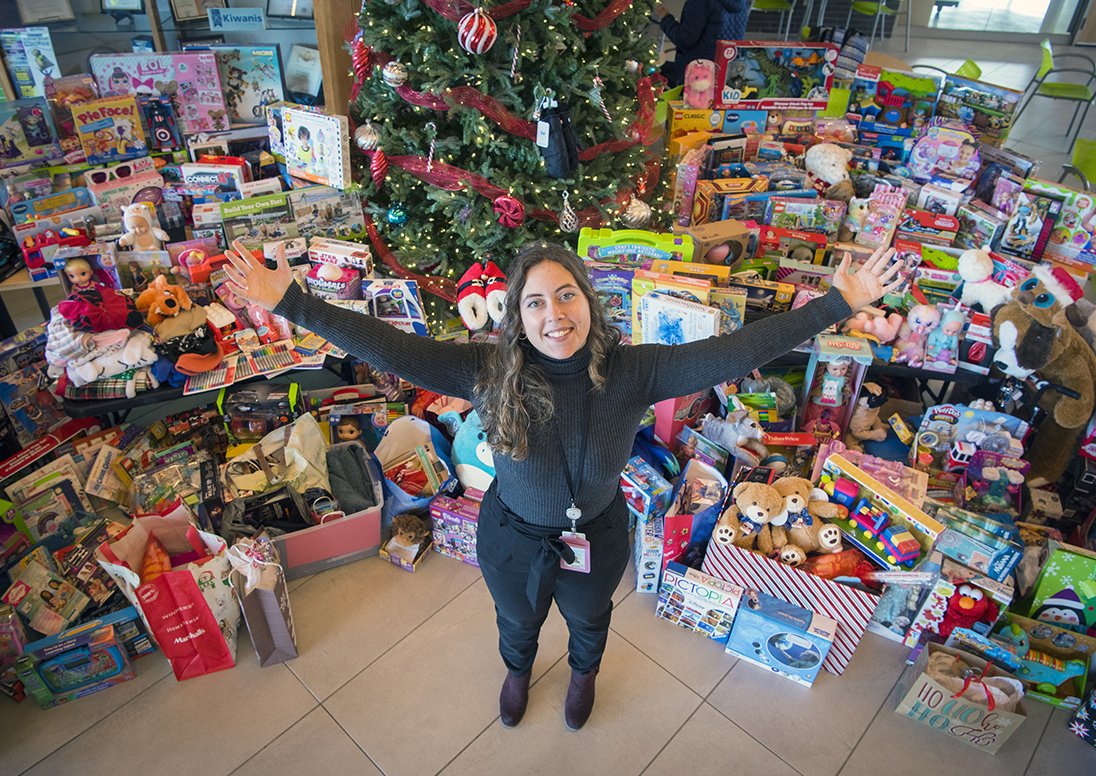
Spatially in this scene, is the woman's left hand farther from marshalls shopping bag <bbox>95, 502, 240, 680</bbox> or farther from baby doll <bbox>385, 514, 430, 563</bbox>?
marshalls shopping bag <bbox>95, 502, 240, 680</bbox>

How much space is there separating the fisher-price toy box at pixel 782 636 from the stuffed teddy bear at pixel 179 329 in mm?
2399

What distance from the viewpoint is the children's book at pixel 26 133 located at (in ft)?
11.0

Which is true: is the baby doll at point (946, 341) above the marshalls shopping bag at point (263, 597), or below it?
above

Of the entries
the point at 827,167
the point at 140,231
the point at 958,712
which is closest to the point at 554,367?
the point at 958,712

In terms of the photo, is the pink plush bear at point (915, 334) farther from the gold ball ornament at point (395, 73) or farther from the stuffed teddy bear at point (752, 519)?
the gold ball ornament at point (395, 73)

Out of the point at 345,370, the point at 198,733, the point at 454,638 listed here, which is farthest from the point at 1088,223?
the point at 198,733

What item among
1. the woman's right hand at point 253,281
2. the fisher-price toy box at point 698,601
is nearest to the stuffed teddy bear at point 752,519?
the fisher-price toy box at point 698,601

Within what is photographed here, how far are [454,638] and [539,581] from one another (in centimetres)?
95

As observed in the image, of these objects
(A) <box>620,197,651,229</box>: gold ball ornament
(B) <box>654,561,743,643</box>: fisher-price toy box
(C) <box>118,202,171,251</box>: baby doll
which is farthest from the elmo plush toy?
(C) <box>118,202,171,251</box>: baby doll

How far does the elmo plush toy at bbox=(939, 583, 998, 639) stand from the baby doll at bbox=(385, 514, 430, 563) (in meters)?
1.97

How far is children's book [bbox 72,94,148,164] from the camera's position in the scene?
11.5 ft

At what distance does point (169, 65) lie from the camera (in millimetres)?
3680

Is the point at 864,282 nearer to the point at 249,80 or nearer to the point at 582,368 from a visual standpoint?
the point at 582,368

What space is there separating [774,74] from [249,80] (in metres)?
3.13
